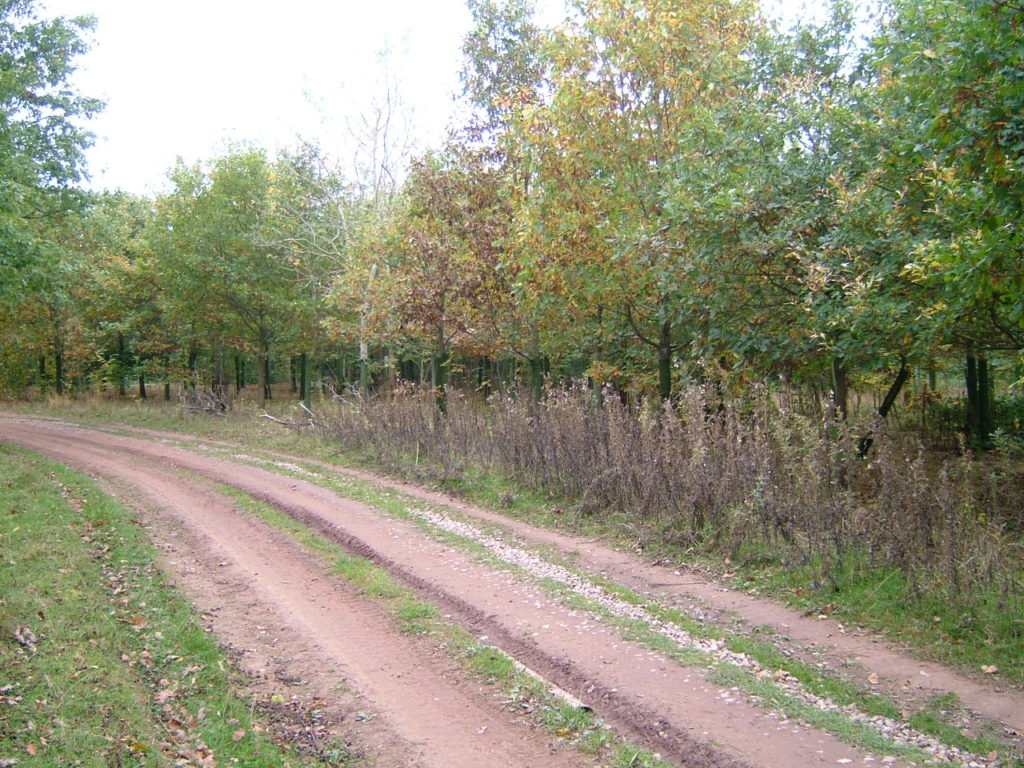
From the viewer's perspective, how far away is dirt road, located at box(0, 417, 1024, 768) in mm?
4879

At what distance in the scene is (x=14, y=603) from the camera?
6.89m

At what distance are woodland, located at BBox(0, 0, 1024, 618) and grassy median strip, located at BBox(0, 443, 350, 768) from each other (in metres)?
5.38

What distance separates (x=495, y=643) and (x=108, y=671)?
117 inches

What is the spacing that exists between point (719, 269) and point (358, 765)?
8294mm

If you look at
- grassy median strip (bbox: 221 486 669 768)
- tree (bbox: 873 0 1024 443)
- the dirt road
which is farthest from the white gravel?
tree (bbox: 873 0 1024 443)

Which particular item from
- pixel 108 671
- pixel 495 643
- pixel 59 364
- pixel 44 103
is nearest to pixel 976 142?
pixel 495 643

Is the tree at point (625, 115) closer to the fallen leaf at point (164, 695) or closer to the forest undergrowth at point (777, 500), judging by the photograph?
the forest undergrowth at point (777, 500)

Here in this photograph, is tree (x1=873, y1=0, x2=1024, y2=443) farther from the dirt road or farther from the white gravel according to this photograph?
the dirt road

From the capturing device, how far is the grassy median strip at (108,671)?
4.68m

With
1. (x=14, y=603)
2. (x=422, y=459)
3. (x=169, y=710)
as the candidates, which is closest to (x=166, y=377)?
(x=422, y=459)

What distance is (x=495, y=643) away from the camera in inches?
258

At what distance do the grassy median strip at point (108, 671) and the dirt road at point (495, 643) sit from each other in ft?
1.33

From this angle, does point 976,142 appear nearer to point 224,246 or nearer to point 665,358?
point 665,358

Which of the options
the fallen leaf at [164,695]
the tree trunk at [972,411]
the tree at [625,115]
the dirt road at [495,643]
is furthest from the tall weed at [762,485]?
the fallen leaf at [164,695]
